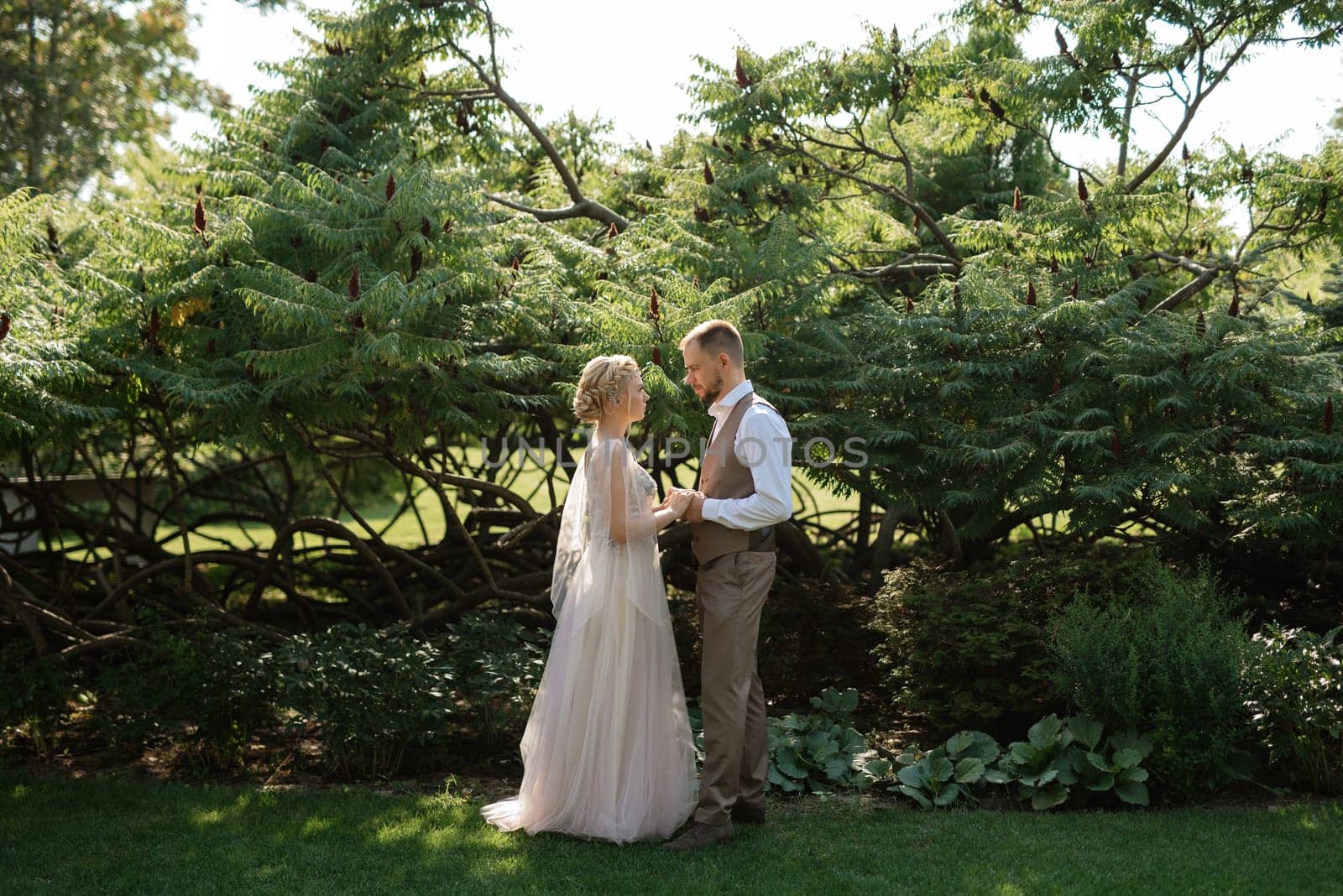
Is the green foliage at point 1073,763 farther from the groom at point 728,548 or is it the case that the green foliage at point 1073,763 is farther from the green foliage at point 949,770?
the groom at point 728,548

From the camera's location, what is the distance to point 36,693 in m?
7.20

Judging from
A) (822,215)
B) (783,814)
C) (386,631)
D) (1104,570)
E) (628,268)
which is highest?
(822,215)

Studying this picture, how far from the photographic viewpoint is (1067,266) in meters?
8.46

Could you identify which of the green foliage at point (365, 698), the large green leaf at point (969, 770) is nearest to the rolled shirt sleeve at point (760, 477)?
the large green leaf at point (969, 770)

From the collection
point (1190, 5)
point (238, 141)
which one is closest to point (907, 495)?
point (1190, 5)

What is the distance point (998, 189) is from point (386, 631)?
7.66 metres

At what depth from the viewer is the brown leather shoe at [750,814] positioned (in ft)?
18.6

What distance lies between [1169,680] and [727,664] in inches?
92.2

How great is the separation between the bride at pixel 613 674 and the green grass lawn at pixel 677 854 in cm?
19

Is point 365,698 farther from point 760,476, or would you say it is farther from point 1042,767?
point 1042,767

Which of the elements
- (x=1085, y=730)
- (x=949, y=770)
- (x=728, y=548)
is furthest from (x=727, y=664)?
(x=1085, y=730)

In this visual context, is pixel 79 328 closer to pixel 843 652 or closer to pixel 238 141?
pixel 238 141

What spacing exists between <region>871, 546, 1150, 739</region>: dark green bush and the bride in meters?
Answer: 1.94

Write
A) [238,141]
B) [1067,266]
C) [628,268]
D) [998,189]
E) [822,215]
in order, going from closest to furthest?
[628,268] → [1067,266] → [238,141] → [822,215] → [998,189]
